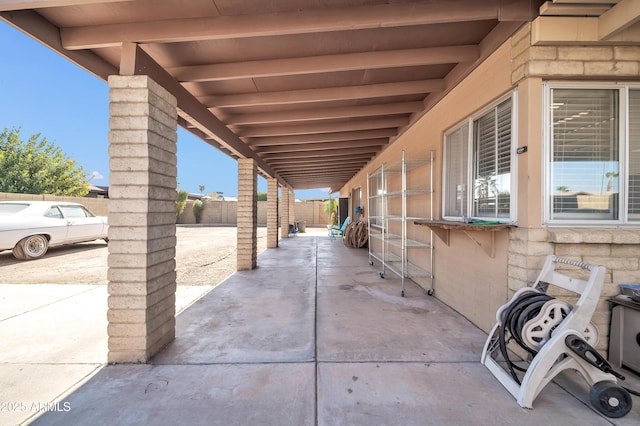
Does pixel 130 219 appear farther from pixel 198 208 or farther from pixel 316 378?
pixel 198 208

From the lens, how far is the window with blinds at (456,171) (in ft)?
11.8

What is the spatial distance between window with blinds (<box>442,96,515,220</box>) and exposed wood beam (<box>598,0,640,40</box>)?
0.75m

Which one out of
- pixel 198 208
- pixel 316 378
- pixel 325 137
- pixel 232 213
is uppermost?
pixel 325 137

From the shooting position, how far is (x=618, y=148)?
8.21 feet

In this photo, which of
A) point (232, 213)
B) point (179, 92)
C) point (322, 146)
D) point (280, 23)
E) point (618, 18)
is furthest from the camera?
point (232, 213)

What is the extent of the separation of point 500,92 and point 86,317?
531 centimetres

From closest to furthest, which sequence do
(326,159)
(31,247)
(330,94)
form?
1. (330,94)
2. (31,247)
3. (326,159)

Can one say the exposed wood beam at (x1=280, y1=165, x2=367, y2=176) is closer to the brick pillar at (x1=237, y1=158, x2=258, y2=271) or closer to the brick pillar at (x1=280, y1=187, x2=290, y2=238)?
the brick pillar at (x1=280, y1=187, x2=290, y2=238)

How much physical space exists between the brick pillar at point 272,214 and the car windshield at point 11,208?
20.8 ft

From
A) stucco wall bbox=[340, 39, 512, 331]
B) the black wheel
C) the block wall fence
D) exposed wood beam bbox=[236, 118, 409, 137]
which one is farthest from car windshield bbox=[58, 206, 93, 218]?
the block wall fence

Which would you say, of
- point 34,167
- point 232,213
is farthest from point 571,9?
point 232,213

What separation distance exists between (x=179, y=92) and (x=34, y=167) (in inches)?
683

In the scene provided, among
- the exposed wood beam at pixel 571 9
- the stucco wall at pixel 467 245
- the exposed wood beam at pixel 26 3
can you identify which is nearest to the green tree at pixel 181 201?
the stucco wall at pixel 467 245

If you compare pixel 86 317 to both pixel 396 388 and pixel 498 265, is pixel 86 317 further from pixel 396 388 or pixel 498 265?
pixel 498 265
